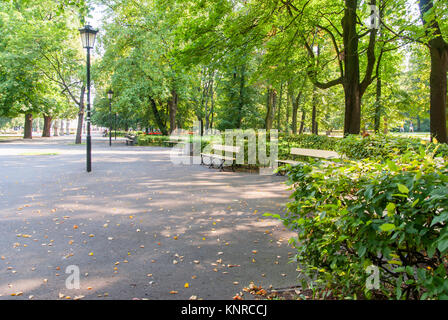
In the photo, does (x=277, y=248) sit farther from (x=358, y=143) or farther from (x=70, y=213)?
(x=358, y=143)

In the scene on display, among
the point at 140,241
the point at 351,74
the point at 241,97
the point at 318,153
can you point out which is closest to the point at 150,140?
the point at 241,97

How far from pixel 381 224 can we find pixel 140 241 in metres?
3.67

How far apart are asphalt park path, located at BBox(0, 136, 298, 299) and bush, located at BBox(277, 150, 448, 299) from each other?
61cm

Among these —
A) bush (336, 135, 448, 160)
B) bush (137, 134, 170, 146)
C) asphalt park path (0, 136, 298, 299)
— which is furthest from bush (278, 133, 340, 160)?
bush (137, 134, 170, 146)

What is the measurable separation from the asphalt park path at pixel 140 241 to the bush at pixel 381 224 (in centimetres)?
61

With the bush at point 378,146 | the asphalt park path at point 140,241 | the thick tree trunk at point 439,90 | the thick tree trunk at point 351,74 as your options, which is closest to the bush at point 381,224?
the asphalt park path at point 140,241

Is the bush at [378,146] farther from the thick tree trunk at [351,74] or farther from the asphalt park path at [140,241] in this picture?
the thick tree trunk at [351,74]

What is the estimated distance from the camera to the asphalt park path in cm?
335

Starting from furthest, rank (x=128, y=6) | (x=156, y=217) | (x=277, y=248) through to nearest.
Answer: (x=128, y=6)
(x=156, y=217)
(x=277, y=248)

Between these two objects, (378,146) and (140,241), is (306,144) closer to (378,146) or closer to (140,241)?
(378,146)

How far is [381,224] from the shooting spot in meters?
1.93
